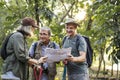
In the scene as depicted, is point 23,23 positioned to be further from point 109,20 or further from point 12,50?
point 109,20

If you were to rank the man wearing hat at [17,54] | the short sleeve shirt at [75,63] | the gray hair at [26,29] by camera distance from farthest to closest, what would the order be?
the short sleeve shirt at [75,63]
the gray hair at [26,29]
the man wearing hat at [17,54]

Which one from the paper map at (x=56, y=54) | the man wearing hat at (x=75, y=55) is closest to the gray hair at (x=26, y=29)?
the paper map at (x=56, y=54)

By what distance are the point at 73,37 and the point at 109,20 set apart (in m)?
1.85

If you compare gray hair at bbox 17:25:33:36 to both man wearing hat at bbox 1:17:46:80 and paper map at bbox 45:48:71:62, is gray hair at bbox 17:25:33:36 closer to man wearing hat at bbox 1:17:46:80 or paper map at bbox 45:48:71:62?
man wearing hat at bbox 1:17:46:80

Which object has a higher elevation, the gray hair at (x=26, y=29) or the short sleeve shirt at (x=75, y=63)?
the gray hair at (x=26, y=29)

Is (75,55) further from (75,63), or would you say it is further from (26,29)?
(26,29)

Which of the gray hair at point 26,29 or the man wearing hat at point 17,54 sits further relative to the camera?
the gray hair at point 26,29

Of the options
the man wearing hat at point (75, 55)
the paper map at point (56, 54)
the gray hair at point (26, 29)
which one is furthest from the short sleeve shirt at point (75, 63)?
the gray hair at point (26, 29)

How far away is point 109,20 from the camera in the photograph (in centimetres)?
572

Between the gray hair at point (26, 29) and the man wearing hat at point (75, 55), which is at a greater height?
the gray hair at point (26, 29)

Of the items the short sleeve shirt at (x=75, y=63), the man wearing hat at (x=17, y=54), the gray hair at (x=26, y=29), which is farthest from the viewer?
the short sleeve shirt at (x=75, y=63)

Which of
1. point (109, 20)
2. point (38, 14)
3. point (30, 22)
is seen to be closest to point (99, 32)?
point (109, 20)

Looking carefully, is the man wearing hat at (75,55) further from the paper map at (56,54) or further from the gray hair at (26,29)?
the gray hair at (26,29)

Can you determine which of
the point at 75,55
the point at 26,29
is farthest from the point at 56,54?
the point at 26,29
